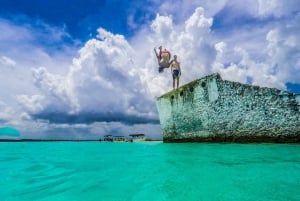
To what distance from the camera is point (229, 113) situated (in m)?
13.9

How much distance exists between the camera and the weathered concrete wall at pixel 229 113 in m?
12.4

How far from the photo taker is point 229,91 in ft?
45.4

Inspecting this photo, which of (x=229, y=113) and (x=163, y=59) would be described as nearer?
(x=229, y=113)

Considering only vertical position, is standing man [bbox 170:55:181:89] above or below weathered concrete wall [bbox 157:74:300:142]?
above

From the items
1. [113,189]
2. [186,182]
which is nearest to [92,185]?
[113,189]

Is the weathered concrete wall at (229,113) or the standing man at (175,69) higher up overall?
the standing man at (175,69)

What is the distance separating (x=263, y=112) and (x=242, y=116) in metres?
1.04

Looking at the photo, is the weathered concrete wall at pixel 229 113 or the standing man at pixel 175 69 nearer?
the weathered concrete wall at pixel 229 113

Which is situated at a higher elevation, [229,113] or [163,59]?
[163,59]

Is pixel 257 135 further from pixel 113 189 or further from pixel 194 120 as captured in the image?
pixel 113 189

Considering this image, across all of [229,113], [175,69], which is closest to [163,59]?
[175,69]

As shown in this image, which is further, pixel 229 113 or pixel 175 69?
pixel 175 69

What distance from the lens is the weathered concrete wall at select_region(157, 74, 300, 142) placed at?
40.6ft

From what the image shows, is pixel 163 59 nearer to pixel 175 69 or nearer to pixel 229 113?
pixel 175 69
